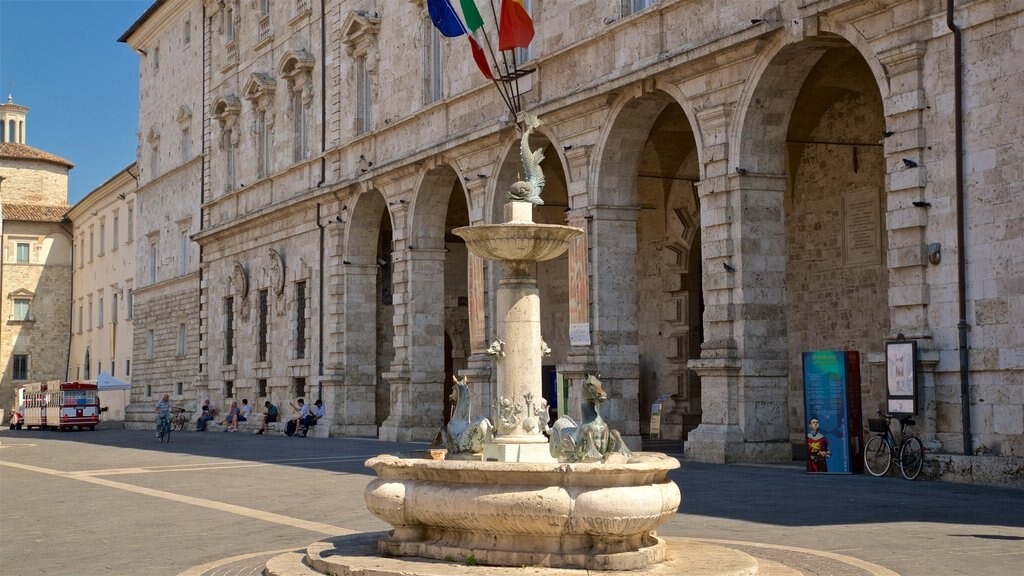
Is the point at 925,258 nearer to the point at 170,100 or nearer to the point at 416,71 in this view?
the point at 416,71

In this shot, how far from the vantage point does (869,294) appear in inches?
882

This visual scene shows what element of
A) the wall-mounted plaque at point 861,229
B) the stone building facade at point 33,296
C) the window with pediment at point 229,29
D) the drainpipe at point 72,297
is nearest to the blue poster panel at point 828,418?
the wall-mounted plaque at point 861,229

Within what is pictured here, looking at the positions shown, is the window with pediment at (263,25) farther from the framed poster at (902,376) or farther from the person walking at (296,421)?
the framed poster at (902,376)

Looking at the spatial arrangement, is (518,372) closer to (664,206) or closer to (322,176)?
(664,206)

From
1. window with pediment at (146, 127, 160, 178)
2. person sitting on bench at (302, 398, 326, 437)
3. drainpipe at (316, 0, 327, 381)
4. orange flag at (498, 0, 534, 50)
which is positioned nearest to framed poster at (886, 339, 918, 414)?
orange flag at (498, 0, 534, 50)

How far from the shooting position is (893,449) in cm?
1598

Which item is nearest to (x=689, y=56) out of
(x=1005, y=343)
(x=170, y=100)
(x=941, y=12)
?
(x=941, y=12)

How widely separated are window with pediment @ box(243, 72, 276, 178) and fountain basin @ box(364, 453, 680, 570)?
97.6 ft

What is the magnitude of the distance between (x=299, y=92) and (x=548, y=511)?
2873 cm

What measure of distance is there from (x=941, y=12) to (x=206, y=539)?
34.7ft

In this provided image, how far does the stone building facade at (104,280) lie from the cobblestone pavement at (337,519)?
122 ft

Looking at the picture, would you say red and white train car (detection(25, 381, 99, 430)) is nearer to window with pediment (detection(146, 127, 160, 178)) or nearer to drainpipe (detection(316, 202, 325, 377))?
window with pediment (detection(146, 127, 160, 178))

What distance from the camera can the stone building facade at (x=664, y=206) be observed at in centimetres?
1537

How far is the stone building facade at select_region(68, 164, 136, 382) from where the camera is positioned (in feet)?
187
